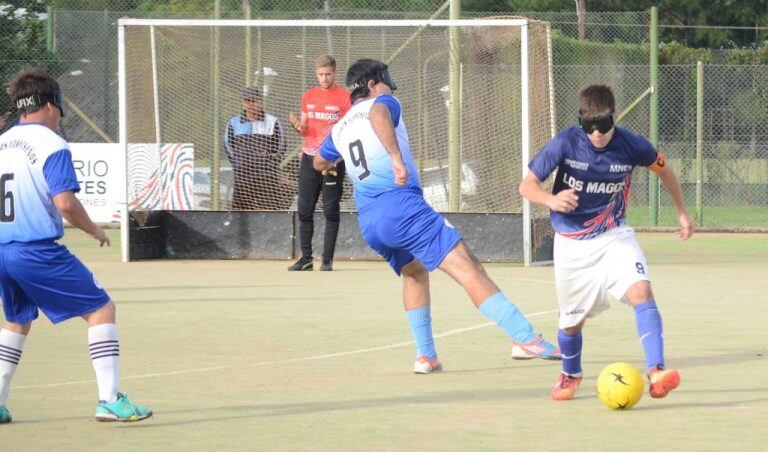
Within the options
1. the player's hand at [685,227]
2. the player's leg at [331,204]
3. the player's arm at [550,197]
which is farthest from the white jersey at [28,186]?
the player's leg at [331,204]

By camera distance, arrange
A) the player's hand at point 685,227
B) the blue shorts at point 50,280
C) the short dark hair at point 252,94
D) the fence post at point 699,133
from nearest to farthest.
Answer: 1. the blue shorts at point 50,280
2. the player's hand at point 685,227
3. the short dark hair at point 252,94
4. the fence post at point 699,133

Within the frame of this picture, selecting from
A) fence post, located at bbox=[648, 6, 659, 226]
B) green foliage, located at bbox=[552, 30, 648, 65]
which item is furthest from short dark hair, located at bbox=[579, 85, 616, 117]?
green foliage, located at bbox=[552, 30, 648, 65]

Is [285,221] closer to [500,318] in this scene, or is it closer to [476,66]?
[476,66]

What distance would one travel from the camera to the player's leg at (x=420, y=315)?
8531 mm

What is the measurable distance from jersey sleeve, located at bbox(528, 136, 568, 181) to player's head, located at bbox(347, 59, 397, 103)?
1561mm

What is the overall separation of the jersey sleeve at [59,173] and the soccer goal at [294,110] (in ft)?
31.0

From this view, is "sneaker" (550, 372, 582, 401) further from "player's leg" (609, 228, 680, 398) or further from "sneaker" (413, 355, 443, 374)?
"sneaker" (413, 355, 443, 374)

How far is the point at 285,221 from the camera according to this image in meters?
17.0

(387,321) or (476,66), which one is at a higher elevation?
(476,66)

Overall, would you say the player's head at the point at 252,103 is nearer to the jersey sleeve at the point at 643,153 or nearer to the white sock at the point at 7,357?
the jersey sleeve at the point at 643,153

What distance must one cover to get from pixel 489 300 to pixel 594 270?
90 cm

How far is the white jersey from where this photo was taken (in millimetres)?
6711

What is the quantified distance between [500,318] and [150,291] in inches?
231

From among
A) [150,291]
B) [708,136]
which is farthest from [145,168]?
[708,136]
